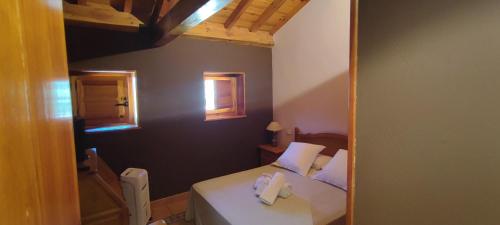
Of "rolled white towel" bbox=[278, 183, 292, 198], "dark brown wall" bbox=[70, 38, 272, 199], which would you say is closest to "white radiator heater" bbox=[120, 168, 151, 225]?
"dark brown wall" bbox=[70, 38, 272, 199]

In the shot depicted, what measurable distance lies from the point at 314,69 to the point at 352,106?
2.66 metres

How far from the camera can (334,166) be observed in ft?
8.44

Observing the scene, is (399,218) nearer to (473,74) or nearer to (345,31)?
(473,74)

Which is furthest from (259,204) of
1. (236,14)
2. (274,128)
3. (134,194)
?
(236,14)

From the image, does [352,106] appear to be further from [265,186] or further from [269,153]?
[269,153]

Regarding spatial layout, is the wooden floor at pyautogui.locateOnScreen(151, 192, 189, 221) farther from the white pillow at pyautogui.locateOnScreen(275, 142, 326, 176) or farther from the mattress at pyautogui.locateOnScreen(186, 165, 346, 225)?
the white pillow at pyautogui.locateOnScreen(275, 142, 326, 176)

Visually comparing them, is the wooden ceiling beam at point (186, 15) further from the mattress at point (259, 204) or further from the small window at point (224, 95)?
the mattress at point (259, 204)

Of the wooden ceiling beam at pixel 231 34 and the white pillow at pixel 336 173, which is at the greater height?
the wooden ceiling beam at pixel 231 34

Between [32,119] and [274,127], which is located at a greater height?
[32,119]

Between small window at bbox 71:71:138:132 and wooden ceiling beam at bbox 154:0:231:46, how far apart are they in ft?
2.91

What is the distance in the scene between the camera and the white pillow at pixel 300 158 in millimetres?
2859

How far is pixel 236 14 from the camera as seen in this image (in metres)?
3.05

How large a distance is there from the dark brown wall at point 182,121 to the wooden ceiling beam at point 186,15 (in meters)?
0.68

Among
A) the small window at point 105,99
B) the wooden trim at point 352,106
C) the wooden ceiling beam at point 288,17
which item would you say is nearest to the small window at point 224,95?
the wooden ceiling beam at point 288,17
